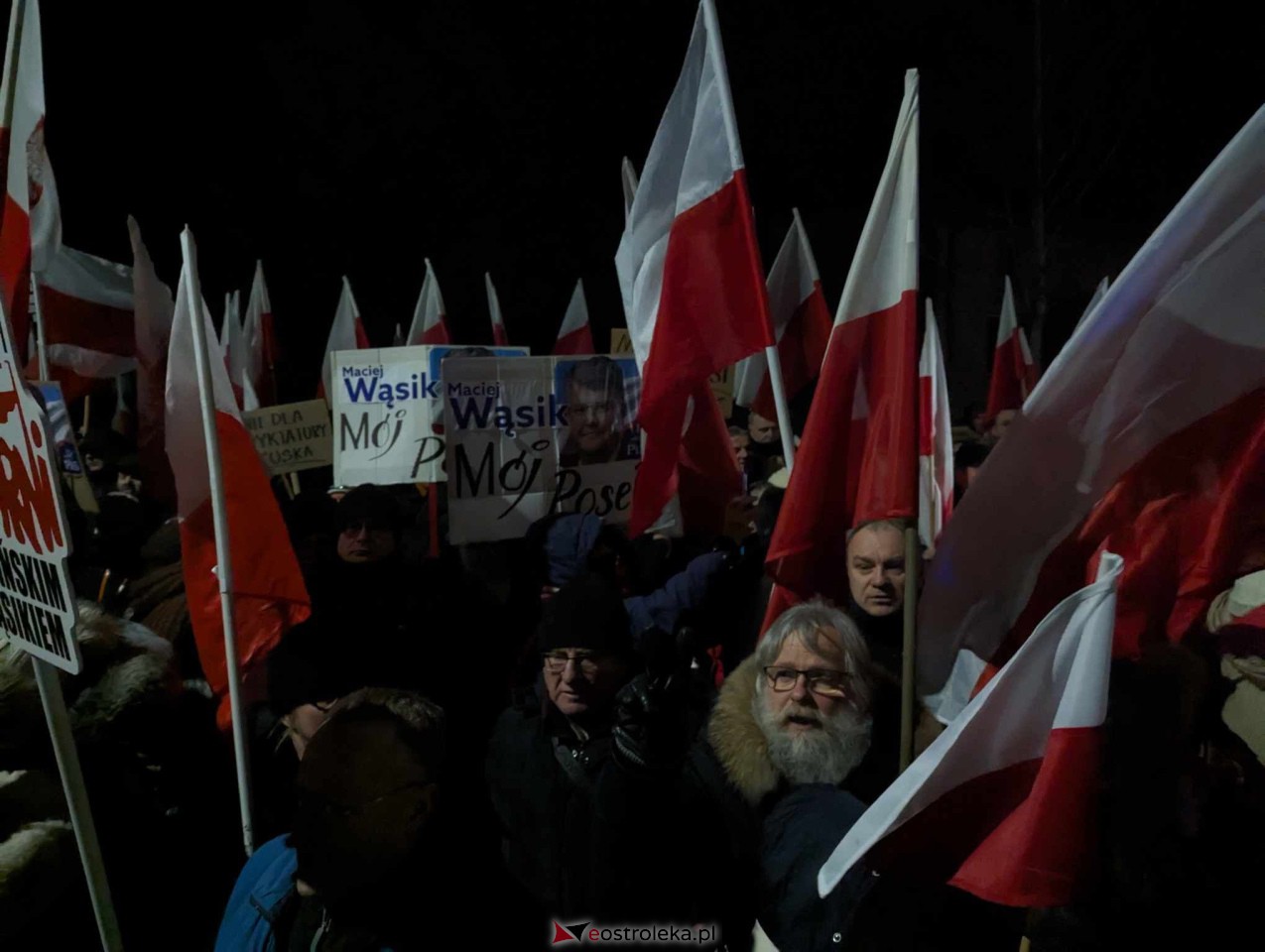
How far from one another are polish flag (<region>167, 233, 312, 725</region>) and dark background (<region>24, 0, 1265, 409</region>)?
38.9ft

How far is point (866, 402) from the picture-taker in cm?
296

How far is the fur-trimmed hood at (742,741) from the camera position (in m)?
2.28

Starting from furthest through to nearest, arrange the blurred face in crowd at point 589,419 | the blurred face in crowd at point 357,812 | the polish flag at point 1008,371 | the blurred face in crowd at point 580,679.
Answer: the polish flag at point 1008,371, the blurred face in crowd at point 589,419, the blurred face in crowd at point 580,679, the blurred face in crowd at point 357,812

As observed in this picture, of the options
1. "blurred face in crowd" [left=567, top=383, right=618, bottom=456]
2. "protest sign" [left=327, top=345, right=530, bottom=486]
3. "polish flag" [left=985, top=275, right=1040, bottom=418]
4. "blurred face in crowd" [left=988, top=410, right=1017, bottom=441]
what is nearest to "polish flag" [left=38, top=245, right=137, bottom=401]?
"protest sign" [left=327, top=345, right=530, bottom=486]

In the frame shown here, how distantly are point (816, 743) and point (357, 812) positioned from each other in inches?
40.2

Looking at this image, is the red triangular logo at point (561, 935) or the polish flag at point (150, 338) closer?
the red triangular logo at point (561, 935)

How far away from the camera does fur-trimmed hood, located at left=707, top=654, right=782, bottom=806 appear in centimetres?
228

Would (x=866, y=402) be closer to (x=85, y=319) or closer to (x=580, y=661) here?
(x=580, y=661)

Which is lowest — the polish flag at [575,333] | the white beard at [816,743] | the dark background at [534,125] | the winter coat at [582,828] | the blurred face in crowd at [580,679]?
the winter coat at [582,828]

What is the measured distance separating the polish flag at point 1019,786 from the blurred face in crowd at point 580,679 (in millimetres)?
961

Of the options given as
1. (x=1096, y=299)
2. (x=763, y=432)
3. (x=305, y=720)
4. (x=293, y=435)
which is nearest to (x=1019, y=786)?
(x=305, y=720)

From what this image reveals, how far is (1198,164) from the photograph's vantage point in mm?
16922

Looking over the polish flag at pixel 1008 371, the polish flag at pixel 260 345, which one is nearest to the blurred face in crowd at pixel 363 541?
the polish flag at pixel 260 345

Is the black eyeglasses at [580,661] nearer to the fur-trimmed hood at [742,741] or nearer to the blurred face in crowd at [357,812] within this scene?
the fur-trimmed hood at [742,741]
